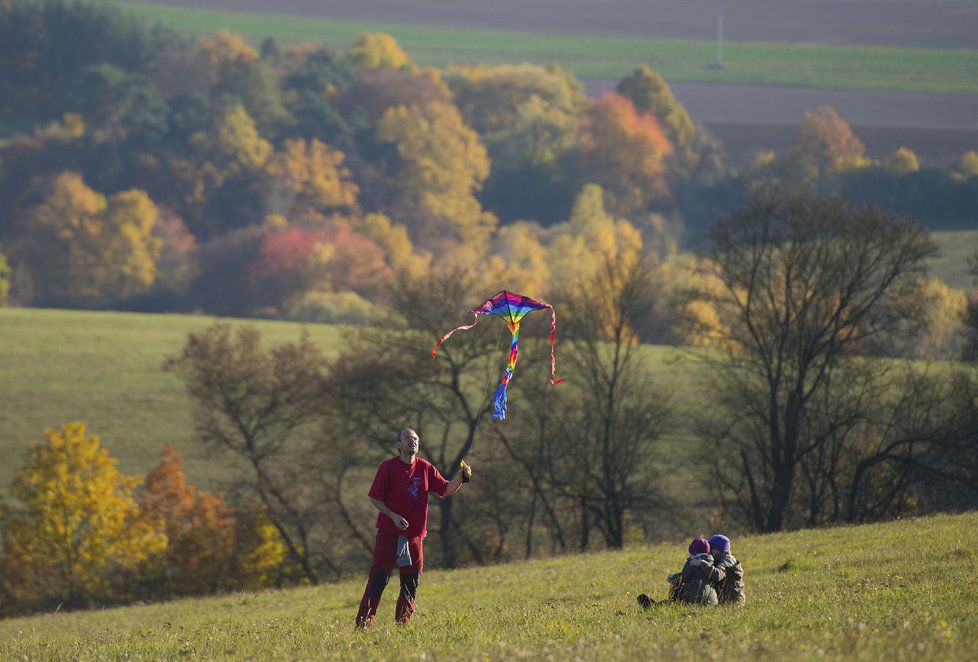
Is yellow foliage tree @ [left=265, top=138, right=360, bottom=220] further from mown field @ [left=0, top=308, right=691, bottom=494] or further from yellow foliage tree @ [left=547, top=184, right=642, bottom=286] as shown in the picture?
mown field @ [left=0, top=308, right=691, bottom=494]

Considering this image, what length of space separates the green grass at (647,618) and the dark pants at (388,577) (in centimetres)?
36

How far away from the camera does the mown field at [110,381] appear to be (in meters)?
73.9

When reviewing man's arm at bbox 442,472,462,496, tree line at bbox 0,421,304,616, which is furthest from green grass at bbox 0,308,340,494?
man's arm at bbox 442,472,462,496

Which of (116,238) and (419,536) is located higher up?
(116,238)

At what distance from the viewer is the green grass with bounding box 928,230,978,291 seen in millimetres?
115625

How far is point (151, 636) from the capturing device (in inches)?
784

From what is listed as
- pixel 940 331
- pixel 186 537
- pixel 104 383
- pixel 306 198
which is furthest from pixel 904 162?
pixel 186 537

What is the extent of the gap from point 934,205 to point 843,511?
359 feet

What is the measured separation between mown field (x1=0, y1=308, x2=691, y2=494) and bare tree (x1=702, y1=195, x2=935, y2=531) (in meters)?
8.26

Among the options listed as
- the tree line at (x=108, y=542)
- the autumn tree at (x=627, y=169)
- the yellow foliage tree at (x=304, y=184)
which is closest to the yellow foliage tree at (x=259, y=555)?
the tree line at (x=108, y=542)

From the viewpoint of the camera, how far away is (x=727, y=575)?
683 inches

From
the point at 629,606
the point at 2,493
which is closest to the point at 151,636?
the point at 629,606

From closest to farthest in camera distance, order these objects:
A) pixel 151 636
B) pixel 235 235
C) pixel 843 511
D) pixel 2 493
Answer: pixel 151 636, pixel 843 511, pixel 2 493, pixel 235 235

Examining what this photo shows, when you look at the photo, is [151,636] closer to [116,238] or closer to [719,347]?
[719,347]
